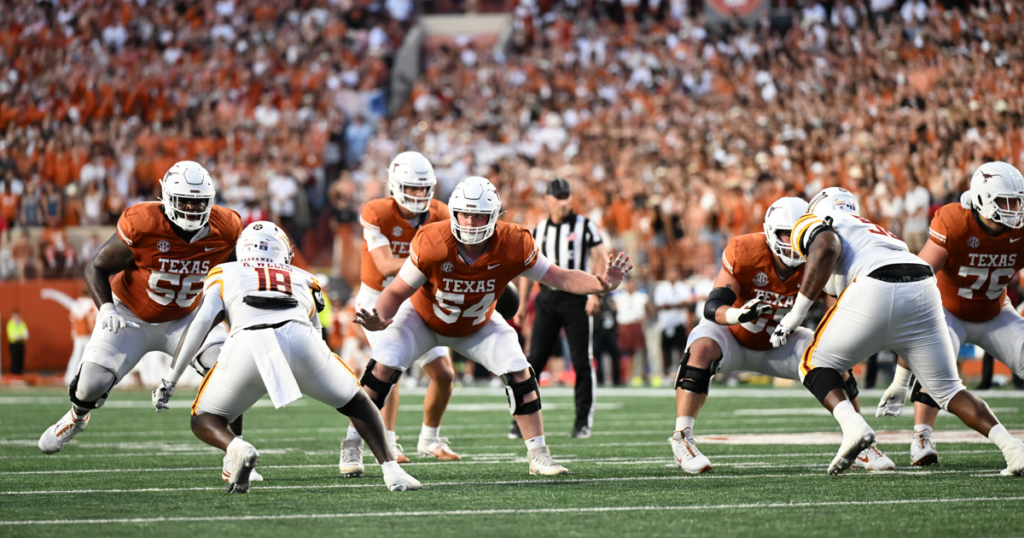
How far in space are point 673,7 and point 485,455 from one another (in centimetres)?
1869

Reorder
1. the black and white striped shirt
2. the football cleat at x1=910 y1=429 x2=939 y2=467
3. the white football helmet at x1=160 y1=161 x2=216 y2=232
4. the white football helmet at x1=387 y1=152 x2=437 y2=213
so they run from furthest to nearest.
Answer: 1. the black and white striped shirt
2. the white football helmet at x1=387 y1=152 x2=437 y2=213
3. the white football helmet at x1=160 y1=161 x2=216 y2=232
4. the football cleat at x1=910 y1=429 x2=939 y2=467

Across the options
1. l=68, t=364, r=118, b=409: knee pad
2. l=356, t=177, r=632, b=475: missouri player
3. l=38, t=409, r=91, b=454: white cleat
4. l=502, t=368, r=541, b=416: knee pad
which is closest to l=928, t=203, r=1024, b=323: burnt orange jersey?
l=356, t=177, r=632, b=475: missouri player

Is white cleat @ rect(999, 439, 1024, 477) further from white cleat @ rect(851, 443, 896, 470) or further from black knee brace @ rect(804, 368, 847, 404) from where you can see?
black knee brace @ rect(804, 368, 847, 404)

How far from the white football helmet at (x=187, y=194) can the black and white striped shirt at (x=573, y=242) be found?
330cm

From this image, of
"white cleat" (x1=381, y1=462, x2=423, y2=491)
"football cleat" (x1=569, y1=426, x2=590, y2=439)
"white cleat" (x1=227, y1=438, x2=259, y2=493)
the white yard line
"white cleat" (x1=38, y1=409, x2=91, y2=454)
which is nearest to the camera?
the white yard line

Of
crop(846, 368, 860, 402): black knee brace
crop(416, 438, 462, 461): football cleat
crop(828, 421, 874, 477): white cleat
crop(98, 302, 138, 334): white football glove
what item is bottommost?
crop(416, 438, 462, 461): football cleat

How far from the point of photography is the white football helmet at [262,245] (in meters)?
5.97

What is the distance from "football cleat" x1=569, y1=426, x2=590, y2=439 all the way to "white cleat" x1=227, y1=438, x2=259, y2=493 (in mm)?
4073

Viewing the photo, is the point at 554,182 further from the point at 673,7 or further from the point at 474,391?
the point at 673,7

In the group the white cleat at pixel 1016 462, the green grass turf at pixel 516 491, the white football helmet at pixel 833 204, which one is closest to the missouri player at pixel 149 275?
the green grass turf at pixel 516 491

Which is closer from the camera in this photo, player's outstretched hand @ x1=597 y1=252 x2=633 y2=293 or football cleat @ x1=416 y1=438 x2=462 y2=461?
player's outstretched hand @ x1=597 y1=252 x2=633 y2=293

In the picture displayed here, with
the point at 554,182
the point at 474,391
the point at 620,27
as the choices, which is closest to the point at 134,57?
the point at 620,27

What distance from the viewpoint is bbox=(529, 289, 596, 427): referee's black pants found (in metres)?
9.26

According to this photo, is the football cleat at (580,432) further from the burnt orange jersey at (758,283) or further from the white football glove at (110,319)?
the white football glove at (110,319)
